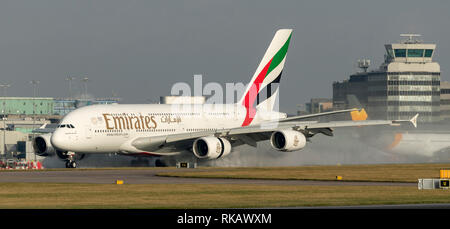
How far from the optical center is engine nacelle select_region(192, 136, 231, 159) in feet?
233

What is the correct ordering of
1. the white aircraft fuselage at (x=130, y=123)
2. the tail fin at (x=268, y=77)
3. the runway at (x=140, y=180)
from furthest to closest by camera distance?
the tail fin at (x=268, y=77)
the white aircraft fuselage at (x=130, y=123)
the runway at (x=140, y=180)

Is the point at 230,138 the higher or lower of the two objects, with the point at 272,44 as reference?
lower

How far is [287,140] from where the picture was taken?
71938mm

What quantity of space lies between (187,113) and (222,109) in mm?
3775

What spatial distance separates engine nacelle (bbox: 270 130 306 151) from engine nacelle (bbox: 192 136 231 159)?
12.8ft

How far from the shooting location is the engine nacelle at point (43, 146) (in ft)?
246

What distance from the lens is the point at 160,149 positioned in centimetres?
7562

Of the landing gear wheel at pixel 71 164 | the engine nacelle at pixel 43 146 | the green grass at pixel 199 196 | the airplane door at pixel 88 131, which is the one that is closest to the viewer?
the green grass at pixel 199 196

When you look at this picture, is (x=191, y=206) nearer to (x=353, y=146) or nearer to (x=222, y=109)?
(x=222, y=109)

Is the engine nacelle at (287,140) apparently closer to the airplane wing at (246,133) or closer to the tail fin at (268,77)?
the airplane wing at (246,133)

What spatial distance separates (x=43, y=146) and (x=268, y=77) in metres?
21.0

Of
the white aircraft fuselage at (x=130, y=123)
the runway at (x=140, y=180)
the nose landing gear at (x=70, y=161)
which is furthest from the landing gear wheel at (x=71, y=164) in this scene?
the runway at (x=140, y=180)

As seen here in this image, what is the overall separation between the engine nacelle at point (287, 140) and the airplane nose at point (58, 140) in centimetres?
1654
